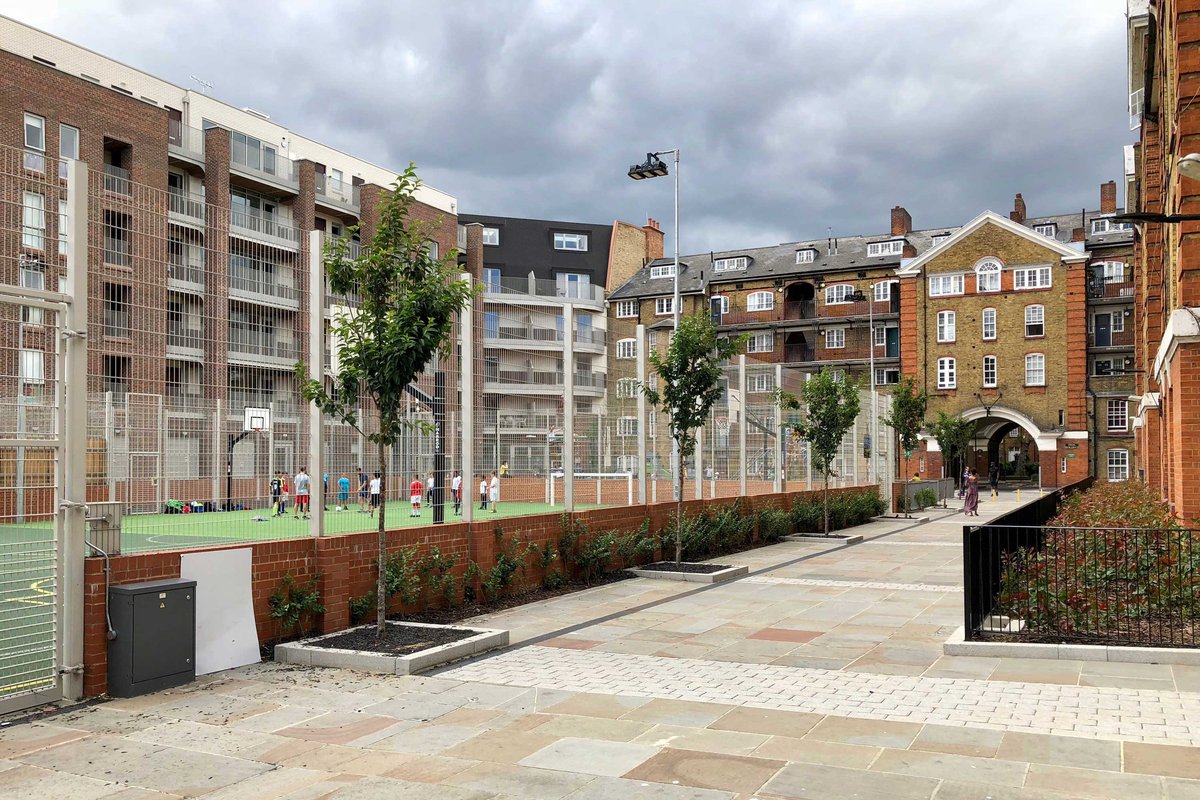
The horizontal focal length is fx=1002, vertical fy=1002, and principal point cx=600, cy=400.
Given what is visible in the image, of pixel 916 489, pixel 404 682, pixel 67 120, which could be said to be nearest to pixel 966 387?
pixel 916 489

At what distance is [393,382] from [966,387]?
53.3m

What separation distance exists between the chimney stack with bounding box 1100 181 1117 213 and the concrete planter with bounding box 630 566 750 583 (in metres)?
56.2

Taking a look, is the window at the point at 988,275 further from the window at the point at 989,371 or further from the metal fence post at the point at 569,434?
the metal fence post at the point at 569,434

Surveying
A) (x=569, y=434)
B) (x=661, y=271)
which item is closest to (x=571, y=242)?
(x=661, y=271)

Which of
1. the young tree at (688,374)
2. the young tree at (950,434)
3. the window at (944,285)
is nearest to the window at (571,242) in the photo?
the window at (944,285)

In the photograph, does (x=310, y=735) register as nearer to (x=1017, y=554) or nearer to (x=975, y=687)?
(x=975, y=687)

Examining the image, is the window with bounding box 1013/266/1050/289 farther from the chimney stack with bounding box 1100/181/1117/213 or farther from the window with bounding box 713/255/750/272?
the window with bounding box 713/255/750/272

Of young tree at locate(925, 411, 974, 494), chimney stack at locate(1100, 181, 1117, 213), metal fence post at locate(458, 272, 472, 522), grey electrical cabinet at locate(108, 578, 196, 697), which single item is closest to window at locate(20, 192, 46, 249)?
grey electrical cabinet at locate(108, 578, 196, 697)

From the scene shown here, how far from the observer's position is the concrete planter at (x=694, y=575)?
1497 centimetres

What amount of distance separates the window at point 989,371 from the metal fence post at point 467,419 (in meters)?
50.4

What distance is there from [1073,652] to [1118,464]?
52.4m

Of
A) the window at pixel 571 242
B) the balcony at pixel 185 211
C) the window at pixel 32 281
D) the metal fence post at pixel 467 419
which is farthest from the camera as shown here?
the window at pixel 571 242

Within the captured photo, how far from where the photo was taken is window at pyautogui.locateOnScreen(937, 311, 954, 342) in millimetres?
58219

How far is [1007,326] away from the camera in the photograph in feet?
186
